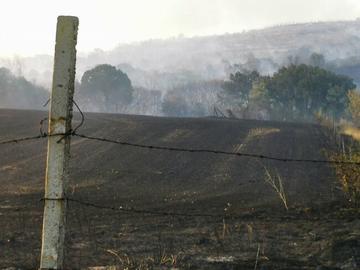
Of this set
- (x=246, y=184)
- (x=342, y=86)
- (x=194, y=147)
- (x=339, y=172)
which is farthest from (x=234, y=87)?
(x=339, y=172)

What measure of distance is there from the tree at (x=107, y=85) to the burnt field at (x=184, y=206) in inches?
2074

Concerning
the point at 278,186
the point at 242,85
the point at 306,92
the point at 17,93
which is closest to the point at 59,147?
the point at 278,186

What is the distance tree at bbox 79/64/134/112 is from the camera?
312 feet

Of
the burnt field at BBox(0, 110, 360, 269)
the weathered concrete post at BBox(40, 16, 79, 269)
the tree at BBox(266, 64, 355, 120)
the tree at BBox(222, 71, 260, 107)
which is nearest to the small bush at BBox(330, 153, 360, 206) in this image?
the burnt field at BBox(0, 110, 360, 269)

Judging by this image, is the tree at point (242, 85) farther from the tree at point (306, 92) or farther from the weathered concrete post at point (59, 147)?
the weathered concrete post at point (59, 147)

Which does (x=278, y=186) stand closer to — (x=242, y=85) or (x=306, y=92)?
(x=306, y=92)

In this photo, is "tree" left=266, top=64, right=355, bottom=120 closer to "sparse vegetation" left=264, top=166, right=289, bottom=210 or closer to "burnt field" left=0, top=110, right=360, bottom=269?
"burnt field" left=0, top=110, right=360, bottom=269

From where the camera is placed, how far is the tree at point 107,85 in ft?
312

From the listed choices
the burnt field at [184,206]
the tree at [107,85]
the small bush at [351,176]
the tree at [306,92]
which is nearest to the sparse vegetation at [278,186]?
the burnt field at [184,206]

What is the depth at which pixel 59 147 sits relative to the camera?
566 centimetres

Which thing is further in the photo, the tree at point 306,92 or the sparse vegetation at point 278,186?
the tree at point 306,92

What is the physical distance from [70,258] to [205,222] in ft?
16.9

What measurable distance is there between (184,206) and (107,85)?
76482 mm

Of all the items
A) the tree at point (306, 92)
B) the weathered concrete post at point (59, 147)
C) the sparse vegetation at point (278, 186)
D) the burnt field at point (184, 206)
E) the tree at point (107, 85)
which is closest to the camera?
the weathered concrete post at point (59, 147)
